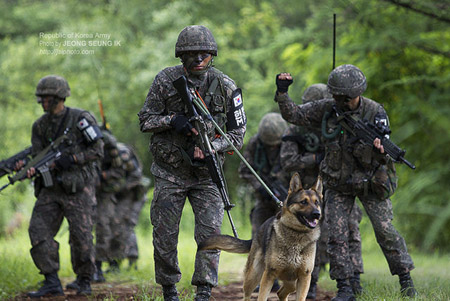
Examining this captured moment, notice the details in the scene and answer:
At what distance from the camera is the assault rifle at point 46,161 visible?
830 centimetres

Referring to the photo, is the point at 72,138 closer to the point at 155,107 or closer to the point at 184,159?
the point at 155,107

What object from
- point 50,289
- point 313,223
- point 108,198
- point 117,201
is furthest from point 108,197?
point 313,223

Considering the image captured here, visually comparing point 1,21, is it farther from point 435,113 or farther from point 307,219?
point 307,219

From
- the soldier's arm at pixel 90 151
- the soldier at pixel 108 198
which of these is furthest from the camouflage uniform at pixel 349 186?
the soldier at pixel 108 198

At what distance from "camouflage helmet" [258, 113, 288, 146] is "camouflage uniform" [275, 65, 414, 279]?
191cm

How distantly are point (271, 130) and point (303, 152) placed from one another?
802mm

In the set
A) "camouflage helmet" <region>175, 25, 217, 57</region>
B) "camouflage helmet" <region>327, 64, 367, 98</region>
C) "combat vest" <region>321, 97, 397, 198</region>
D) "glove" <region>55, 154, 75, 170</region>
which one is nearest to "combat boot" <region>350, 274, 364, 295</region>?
"combat vest" <region>321, 97, 397, 198</region>

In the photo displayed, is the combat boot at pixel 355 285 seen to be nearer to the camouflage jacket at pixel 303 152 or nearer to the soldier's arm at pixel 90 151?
the camouflage jacket at pixel 303 152

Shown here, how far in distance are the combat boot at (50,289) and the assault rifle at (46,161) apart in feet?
3.83

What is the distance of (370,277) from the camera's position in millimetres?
9305

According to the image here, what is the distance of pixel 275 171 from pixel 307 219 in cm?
346

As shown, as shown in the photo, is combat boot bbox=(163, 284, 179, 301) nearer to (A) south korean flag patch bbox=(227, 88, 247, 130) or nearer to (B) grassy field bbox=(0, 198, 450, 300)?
(B) grassy field bbox=(0, 198, 450, 300)

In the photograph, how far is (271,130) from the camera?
9.46 metres

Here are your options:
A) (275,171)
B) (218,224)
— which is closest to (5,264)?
(275,171)
